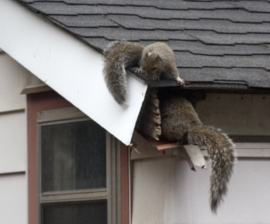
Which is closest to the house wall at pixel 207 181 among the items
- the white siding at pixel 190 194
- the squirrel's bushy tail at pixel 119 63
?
the white siding at pixel 190 194

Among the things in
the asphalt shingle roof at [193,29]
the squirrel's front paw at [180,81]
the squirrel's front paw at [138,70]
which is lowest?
the squirrel's front paw at [180,81]

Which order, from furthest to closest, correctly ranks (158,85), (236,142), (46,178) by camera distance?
(46,178), (236,142), (158,85)

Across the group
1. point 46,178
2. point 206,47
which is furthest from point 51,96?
point 206,47

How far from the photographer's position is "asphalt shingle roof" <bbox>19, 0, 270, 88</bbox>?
19.3 feet

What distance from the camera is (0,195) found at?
6605 millimetres

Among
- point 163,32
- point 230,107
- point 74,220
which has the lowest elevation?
point 74,220

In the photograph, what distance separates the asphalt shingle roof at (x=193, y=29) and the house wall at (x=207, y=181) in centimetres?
21

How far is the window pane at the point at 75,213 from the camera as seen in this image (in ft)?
20.4

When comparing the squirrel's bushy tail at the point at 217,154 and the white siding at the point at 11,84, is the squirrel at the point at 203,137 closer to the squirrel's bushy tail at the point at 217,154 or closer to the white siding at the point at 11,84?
the squirrel's bushy tail at the point at 217,154

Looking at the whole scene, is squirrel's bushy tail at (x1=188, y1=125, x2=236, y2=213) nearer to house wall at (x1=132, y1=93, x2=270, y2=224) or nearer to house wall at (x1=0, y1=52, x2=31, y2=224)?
house wall at (x1=132, y1=93, x2=270, y2=224)

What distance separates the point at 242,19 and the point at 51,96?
115cm

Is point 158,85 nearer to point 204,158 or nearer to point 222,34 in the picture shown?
point 204,158

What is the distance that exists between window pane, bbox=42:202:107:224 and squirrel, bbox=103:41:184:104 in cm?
78

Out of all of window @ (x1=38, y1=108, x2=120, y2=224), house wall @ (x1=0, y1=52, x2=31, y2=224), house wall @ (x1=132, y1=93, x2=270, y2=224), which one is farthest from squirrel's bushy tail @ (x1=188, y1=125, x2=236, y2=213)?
house wall @ (x1=0, y1=52, x2=31, y2=224)
